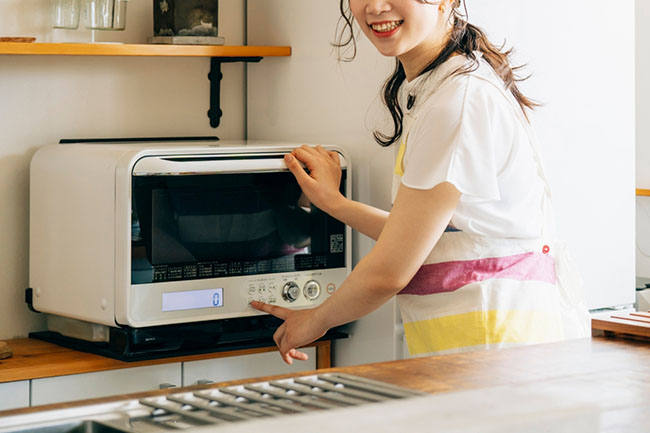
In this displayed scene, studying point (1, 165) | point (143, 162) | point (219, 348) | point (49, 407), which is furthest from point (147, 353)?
point (49, 407)

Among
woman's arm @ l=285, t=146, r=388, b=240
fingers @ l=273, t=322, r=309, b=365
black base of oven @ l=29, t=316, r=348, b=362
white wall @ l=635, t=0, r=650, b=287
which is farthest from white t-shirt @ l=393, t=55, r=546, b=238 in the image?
white wall @ l=635, t=0, r=650, b=287

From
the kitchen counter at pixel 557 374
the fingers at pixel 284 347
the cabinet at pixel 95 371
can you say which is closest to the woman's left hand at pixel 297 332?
the fingers at pixel 284 347

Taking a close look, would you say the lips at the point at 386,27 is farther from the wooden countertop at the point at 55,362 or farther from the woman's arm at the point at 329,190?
the wooden countertop at the point at 55,362

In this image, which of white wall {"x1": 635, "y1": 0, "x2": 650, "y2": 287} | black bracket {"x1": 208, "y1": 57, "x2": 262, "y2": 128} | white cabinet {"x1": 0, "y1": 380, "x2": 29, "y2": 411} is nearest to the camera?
white cabinet {"x1": 0, "y1": 380, "x2": 29, "y2": 411}

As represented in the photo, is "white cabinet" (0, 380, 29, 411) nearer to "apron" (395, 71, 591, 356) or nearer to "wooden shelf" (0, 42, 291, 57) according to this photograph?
"wooden shelf" (0, 42, 291, 57)

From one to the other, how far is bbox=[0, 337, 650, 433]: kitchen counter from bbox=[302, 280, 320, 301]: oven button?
93 centimetres

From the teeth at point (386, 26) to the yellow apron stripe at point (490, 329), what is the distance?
448mm

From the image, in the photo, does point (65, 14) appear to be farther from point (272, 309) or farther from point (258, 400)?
point (258, 400)

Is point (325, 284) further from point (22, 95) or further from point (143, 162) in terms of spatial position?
point (22, 95)

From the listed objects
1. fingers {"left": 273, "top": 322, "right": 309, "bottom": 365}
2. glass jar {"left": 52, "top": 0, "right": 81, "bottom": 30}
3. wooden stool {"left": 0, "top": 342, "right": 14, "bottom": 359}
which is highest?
glass jar {"left": 52, "top": 0, "right": 81, "bottom": 30}

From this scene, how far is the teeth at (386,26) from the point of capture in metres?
1.39

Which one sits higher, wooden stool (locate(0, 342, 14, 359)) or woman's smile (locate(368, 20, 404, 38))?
woman's smile (locate(368, 20, 404, 38))

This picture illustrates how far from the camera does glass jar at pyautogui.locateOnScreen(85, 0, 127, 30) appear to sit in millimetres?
1940

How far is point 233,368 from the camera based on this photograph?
73.8 inches
